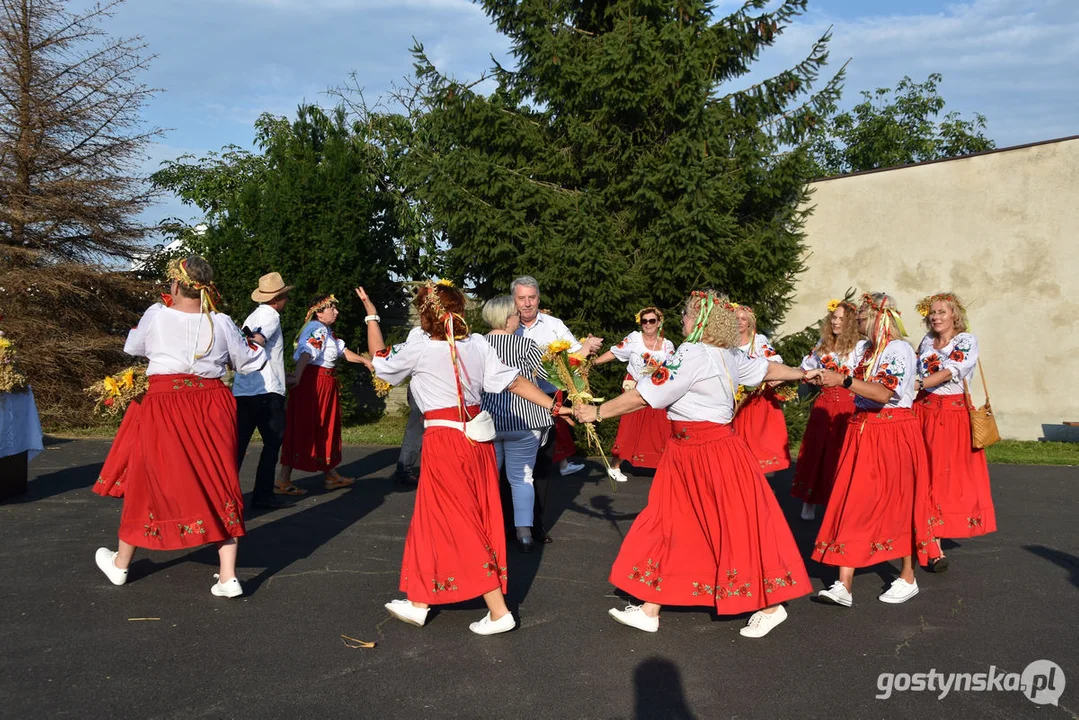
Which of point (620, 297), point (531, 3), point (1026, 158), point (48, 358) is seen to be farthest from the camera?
point (48, 358)

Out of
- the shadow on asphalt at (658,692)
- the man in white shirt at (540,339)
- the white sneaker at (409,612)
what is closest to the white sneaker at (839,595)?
the shadow on asphalt at (658,692)

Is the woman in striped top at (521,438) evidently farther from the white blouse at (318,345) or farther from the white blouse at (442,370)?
the white blouse at (318,345)

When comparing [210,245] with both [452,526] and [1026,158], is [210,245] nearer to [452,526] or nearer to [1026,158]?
[452,526]

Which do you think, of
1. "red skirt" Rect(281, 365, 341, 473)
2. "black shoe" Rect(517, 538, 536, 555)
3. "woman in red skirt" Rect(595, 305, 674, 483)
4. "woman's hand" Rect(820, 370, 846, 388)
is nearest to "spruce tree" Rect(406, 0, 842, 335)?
"woman in red skirt" Rect(595, 305, 674, 483)

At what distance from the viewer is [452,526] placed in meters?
4.73

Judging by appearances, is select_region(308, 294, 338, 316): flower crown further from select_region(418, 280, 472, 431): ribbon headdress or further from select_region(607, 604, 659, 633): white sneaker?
select_region(607, 604, 659, 633): white sneaker

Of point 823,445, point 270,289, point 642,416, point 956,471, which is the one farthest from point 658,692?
point 642,416

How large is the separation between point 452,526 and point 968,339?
420 cm

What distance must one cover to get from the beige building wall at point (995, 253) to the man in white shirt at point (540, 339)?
Answer: 7435 mm

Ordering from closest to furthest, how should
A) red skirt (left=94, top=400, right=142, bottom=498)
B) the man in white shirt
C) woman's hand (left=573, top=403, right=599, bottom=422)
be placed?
woman's hand (left=573, top=403, right=599, bottom=422) < red skirt (left=94, top=400, right=142, bottom=498) < the man in white shirt

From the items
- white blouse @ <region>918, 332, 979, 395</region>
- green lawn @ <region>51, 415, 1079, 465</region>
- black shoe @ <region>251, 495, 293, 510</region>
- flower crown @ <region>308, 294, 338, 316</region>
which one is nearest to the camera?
white blouse @ <region>918, 332, 979, 395</region>

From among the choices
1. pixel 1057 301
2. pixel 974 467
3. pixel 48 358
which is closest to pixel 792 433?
pixel 1057 301

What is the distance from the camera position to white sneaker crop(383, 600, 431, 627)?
4.89 meters

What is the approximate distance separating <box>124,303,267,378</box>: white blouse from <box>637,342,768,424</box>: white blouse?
2585 millimetres
